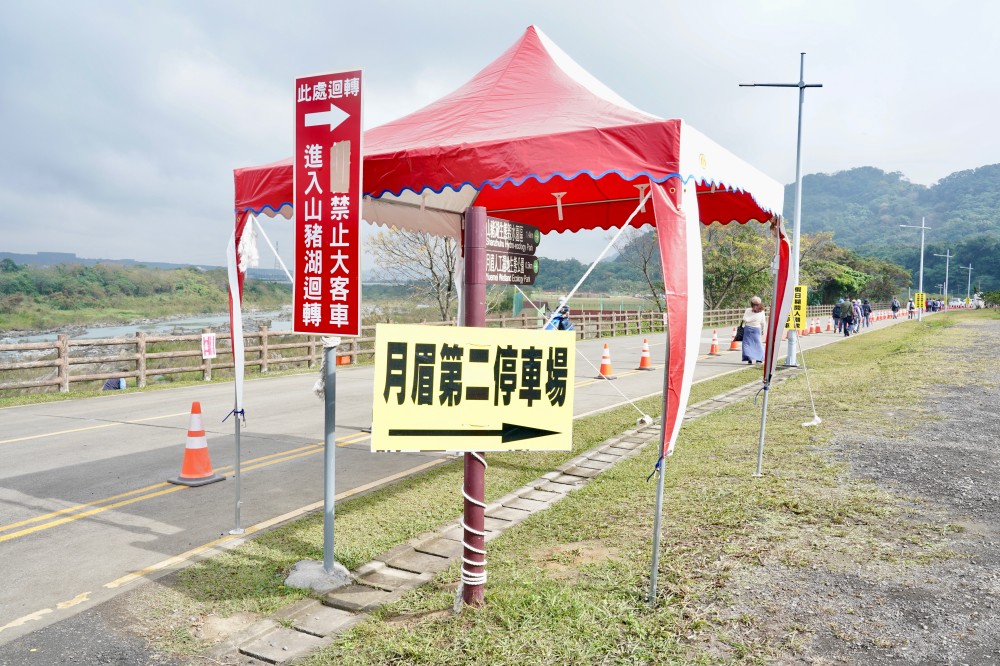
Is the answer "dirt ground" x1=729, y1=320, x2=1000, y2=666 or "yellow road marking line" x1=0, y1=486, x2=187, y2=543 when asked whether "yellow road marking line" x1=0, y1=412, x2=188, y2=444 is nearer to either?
"yellow road marking line" x1=0, y1=486, x2=187, y2=543

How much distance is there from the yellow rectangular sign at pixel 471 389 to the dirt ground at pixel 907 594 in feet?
5.20

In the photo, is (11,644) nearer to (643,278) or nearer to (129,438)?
(129,438)

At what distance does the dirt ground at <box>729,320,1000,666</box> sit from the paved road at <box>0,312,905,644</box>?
12.8 feet

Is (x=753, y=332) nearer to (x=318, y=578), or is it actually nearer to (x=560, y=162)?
(x=560, y=162)

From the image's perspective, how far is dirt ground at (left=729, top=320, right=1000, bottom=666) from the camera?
348 centimetres

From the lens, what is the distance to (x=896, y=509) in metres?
5.63

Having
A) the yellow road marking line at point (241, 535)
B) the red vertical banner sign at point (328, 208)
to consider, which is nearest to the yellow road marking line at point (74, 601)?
the yellow road marking line at point (241, 535)

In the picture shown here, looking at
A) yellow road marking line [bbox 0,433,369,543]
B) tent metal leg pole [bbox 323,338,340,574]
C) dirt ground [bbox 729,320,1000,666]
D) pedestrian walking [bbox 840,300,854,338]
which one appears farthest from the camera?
pedestrian walking [bbox 840,300,854,338]

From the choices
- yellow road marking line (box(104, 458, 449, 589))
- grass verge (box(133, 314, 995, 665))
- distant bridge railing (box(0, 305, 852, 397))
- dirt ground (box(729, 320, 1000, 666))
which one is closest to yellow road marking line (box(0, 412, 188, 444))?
distant bridge railing (box(0, 305, 852, 397))

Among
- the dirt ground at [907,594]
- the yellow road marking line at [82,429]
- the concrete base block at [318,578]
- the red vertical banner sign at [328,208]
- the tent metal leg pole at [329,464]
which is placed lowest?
the yellow road marking line at [82,429]

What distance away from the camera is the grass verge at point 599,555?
3535mm

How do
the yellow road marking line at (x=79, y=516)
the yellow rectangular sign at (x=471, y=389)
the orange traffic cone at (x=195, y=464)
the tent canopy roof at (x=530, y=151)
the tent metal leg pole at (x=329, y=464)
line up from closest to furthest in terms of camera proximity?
1. the yellow rectangular sign at (x=471, y=389)
2. the tent canopy roof at (x=530, y=151)
3. the tent metal leg pole at (x=329, y=464)
4. the yellow road marking line at (x=79, y=516)
5. the orange traffic cone at (x=195, y=464)

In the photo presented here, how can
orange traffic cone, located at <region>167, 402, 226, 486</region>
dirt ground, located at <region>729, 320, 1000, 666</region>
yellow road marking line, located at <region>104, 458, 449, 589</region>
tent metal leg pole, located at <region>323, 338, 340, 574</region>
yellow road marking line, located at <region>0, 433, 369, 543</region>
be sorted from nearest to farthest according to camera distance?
dirt ground, located at <region>729, 320, 1000, 666</region>, tent metal leg pole, located at <region>323, 338, 340, 574</region>, yellow road marking line, located at <region>104, 458, 449, 589</region>, yellow road marking line, located at <region>0, 433, 369, 543</region>, orange traffic cone, located at <region>167, 402, 226, 486</region>

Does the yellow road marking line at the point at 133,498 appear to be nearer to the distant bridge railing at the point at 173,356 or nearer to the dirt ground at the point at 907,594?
the distant bridge railing at the point at 173,356
